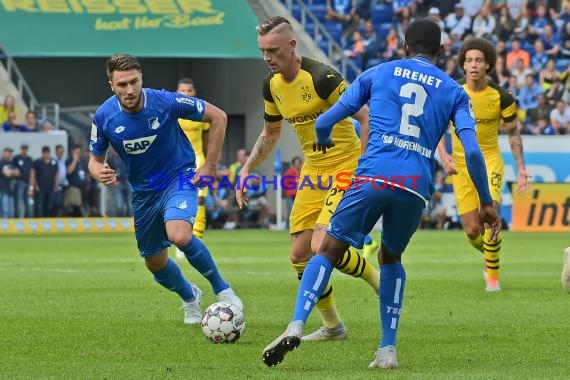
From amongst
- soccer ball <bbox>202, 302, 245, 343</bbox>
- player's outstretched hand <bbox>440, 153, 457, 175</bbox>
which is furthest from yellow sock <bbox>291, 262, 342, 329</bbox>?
player's outstretched hand <bbox>440, 153, 457, 175</bbox>

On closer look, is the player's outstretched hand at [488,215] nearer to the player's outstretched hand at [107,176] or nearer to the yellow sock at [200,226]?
the player's outstretched hand at [107,176]

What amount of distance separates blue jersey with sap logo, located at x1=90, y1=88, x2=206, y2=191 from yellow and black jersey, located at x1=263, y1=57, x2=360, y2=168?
73 cm

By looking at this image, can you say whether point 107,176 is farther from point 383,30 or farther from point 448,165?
point 383,30

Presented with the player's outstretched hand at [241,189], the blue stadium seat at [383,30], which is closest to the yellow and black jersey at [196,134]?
the player's outstretched hand at [241,189]

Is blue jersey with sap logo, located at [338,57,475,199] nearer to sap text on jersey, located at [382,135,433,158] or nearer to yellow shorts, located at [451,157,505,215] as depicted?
sap text on jersey, located at [382,135,433,158]

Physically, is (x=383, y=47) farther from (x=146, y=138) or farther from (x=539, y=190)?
(x=146, y=138)

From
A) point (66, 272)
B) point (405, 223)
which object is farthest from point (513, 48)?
point (405, 223)

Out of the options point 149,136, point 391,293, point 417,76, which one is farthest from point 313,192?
point 417,76

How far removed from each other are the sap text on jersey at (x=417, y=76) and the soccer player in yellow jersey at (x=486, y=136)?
596 cm

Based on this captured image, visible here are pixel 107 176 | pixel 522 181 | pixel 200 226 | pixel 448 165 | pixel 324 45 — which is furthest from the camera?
pixel 324 45

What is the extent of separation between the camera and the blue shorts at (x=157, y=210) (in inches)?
399

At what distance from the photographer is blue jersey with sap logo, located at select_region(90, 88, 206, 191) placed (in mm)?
10141

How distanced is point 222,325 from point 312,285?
1.84m

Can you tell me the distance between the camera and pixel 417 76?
7.73 metres
